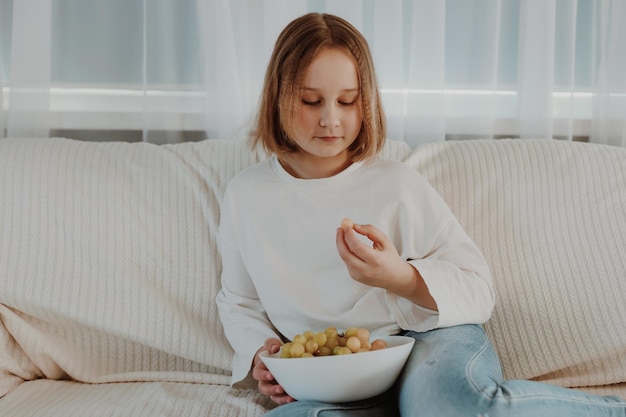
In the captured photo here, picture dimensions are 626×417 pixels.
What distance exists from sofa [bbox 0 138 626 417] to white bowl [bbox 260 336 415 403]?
307 mm

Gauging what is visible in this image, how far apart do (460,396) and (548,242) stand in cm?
58

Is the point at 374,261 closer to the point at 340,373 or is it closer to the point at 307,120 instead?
the point at 340,373

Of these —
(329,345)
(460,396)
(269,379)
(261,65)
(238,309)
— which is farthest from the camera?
(261,65)

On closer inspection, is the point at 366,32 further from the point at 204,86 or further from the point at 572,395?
the point at 572,395

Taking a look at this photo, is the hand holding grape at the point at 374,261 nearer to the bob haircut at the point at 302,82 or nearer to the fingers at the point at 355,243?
the fingers at the point at 355,243

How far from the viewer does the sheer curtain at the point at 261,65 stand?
1.88 meters

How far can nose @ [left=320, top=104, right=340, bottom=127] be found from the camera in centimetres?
135

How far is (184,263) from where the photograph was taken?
1589 millimetres

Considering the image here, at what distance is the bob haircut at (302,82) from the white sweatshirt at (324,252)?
0.20ft

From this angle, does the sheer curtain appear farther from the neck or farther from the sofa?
the neck

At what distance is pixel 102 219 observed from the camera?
5.21ft

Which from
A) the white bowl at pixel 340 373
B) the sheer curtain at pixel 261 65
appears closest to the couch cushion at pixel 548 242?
the sheer curtain at pixel 261 65

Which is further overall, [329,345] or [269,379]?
[269,379]

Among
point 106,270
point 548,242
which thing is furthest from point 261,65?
point 548,242
